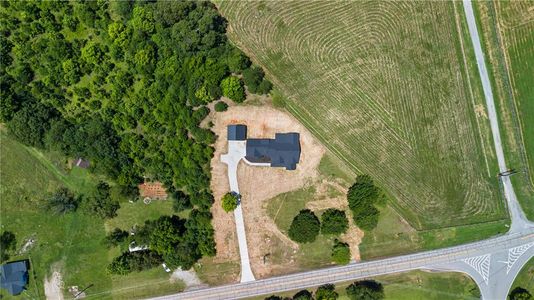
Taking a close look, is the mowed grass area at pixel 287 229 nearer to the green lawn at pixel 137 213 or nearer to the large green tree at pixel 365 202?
the large green tree at pixel 365 202

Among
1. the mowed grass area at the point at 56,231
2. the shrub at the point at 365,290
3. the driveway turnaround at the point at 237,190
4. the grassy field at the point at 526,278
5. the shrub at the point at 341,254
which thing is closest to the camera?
the shrub at the point at 365,290

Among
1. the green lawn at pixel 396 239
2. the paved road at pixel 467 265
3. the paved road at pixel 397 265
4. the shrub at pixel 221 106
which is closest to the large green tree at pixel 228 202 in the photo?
the green lawn at pixel 396 239

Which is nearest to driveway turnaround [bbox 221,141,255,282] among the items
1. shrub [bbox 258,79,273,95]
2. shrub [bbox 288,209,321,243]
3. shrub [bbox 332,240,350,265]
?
shrub [bbox 288,209,321,243]

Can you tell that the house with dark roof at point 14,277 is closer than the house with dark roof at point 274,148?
No

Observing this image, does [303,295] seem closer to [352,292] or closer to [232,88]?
[352,292]

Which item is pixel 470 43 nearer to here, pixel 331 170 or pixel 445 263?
pixel 331 170

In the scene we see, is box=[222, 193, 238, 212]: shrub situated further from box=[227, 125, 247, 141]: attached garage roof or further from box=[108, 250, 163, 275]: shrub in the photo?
box=[108, 250, 163, 275]: shrub
